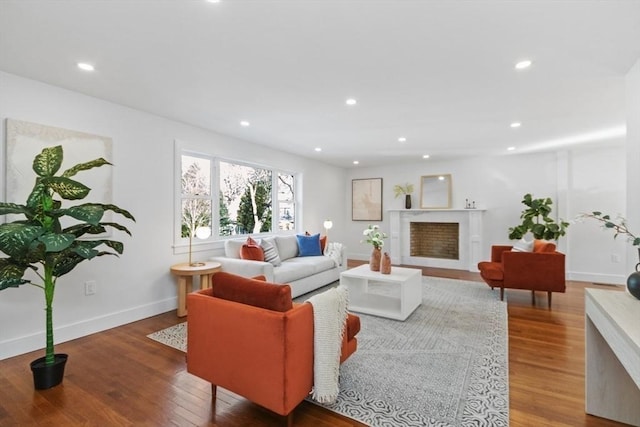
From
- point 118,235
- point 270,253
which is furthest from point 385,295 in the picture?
point 118,235

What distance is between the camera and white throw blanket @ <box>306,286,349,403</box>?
1.76m

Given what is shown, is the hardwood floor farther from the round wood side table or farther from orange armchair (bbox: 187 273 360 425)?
the round wood side table

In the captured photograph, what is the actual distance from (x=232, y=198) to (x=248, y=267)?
1.53 m

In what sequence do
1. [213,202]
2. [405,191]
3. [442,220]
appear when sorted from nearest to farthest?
[213,202], [442,220], [405,191]

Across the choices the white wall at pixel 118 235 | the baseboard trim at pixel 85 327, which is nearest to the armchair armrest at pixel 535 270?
the white wall at pixel 118 235

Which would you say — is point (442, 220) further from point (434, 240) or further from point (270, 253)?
point (270, 253)

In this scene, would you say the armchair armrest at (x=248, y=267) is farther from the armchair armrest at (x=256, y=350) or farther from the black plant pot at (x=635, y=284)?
the black plant pot at (x=635, y=284)

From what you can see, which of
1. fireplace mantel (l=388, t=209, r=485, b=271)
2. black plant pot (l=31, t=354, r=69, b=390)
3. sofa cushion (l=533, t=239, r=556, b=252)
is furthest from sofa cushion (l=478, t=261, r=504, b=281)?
black plant pot (l=31, t=354, r=69, b=390)

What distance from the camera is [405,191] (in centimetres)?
709

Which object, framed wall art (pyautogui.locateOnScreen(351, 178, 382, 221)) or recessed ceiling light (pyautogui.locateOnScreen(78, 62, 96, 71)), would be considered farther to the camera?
framed wall art (pyautogui.locateOnScreen(351, 178, 382, 221))

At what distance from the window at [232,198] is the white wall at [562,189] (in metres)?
3.14

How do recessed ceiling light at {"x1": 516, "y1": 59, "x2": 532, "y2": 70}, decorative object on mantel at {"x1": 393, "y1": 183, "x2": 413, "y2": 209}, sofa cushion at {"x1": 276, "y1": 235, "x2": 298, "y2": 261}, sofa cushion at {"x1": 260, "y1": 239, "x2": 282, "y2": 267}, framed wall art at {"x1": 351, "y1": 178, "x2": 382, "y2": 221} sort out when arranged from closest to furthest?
recessed ceiling light at {"x1": 516, "y1": 59, "x2": 532, "y2": 70}
sofa cushion at {"x1": 260, "y1": 239, "x2": 282, "y2": 267}
sofa cushion at {"x1": 276, "y1": 235, "x2": 298, "y2": 261}
decorative object on mantel at {"x1": 393, "y1": 183, "x2": 413, "y2": 209}
framed wall art at {"x1": 351, "y1": 178, "x2": 382, "y2": 221}

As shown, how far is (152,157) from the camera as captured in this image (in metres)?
3.61

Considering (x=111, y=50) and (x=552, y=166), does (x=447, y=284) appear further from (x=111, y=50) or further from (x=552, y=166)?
(x=111, y=50)
